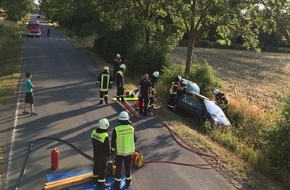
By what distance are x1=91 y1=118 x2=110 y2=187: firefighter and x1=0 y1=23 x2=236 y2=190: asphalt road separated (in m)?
0.90

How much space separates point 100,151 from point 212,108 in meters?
8.72

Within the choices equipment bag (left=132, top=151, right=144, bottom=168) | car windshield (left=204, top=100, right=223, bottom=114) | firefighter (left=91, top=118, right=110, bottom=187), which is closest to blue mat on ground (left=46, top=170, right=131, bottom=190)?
firefighter (left=91, top=118, right=110, bottom=187)

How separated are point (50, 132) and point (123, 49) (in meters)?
19.5

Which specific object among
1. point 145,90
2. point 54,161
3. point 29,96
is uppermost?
point 145,90

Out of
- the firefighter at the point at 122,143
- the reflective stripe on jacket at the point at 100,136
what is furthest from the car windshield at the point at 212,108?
the reflective stripe on jacket at the point at 100,136

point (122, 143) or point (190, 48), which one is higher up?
point (190, 48)

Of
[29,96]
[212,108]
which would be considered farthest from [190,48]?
[29,96]

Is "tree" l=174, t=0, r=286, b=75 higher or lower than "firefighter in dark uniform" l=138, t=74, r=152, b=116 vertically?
higher

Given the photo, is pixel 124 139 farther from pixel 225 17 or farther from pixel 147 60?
pixel 147 60

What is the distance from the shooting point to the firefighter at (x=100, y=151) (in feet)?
29.4

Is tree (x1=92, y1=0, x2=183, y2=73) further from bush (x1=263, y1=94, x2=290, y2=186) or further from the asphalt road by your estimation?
bush (x1=263, y1=94, x2=290, y2=186)

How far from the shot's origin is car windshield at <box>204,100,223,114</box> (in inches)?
656

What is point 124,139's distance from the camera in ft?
29.8

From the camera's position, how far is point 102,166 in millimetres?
9195
